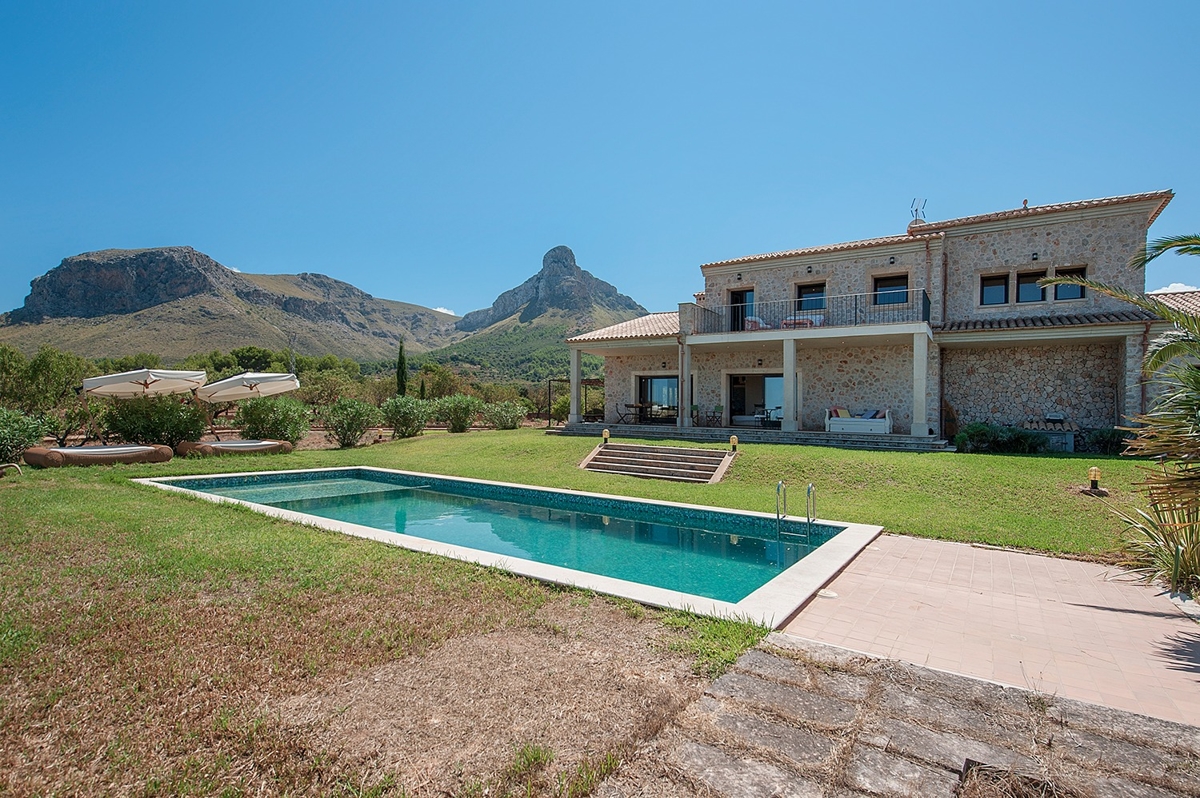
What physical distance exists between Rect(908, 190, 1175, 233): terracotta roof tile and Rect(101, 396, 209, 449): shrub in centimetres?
2328

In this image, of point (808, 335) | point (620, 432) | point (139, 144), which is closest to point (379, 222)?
point (139, 144)

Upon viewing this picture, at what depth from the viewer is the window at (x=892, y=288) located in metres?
16.8

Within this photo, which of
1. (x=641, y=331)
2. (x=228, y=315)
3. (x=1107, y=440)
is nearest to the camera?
(x=1107, y=440)

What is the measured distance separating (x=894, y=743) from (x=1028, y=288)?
18.1 meters

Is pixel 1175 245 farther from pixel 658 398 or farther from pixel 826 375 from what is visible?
pixel 658 398

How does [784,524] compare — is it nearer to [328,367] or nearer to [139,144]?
[139,144]

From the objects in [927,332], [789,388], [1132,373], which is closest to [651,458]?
[789,388]

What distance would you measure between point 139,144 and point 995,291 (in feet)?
93.8

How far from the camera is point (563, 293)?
85000 millimetres

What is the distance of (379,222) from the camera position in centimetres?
3422

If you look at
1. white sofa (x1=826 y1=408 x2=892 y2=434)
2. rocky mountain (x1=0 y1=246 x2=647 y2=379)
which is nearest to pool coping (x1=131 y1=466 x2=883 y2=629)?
white sofa (x1=826 y1=408 x2=892 y2=434)

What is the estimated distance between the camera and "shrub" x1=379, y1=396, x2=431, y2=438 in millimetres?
20750

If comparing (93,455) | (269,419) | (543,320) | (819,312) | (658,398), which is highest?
(543,320)

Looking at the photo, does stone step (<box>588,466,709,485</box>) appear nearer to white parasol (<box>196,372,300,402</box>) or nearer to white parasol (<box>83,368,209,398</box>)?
white parasol (<box>196,372,300,402</box>)
